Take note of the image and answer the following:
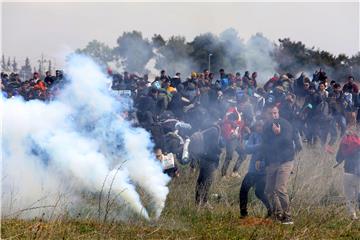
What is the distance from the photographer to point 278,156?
10.2 metres

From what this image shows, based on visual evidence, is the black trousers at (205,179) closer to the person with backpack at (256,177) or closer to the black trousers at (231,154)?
the person with backpack at (256,177)

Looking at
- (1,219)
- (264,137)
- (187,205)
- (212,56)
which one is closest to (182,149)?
(187,205)

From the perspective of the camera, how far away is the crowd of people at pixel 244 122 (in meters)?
10.3

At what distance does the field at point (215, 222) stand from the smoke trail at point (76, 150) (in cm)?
73

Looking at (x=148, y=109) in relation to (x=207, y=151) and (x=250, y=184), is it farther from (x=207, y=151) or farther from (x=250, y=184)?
(x=250, y=184)

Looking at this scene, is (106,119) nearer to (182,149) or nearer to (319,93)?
(182,149)

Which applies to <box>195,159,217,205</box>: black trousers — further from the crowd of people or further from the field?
the field

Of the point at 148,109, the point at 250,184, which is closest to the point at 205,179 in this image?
the point at 250,184

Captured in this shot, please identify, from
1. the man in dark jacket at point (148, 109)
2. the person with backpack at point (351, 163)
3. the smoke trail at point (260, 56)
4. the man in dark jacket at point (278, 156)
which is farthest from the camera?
the smoke trail at point (260, 56)

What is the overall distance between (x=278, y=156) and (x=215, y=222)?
1697 mm

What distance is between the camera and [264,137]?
10422 mm

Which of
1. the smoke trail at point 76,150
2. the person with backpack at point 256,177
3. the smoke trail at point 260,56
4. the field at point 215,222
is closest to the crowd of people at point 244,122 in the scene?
the person with backpack at point 256,177

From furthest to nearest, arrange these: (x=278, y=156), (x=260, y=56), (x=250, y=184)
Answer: (x=260, y=56), (x=250, y=184), (x=278, y=156)

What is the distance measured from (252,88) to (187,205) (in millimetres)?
7787
